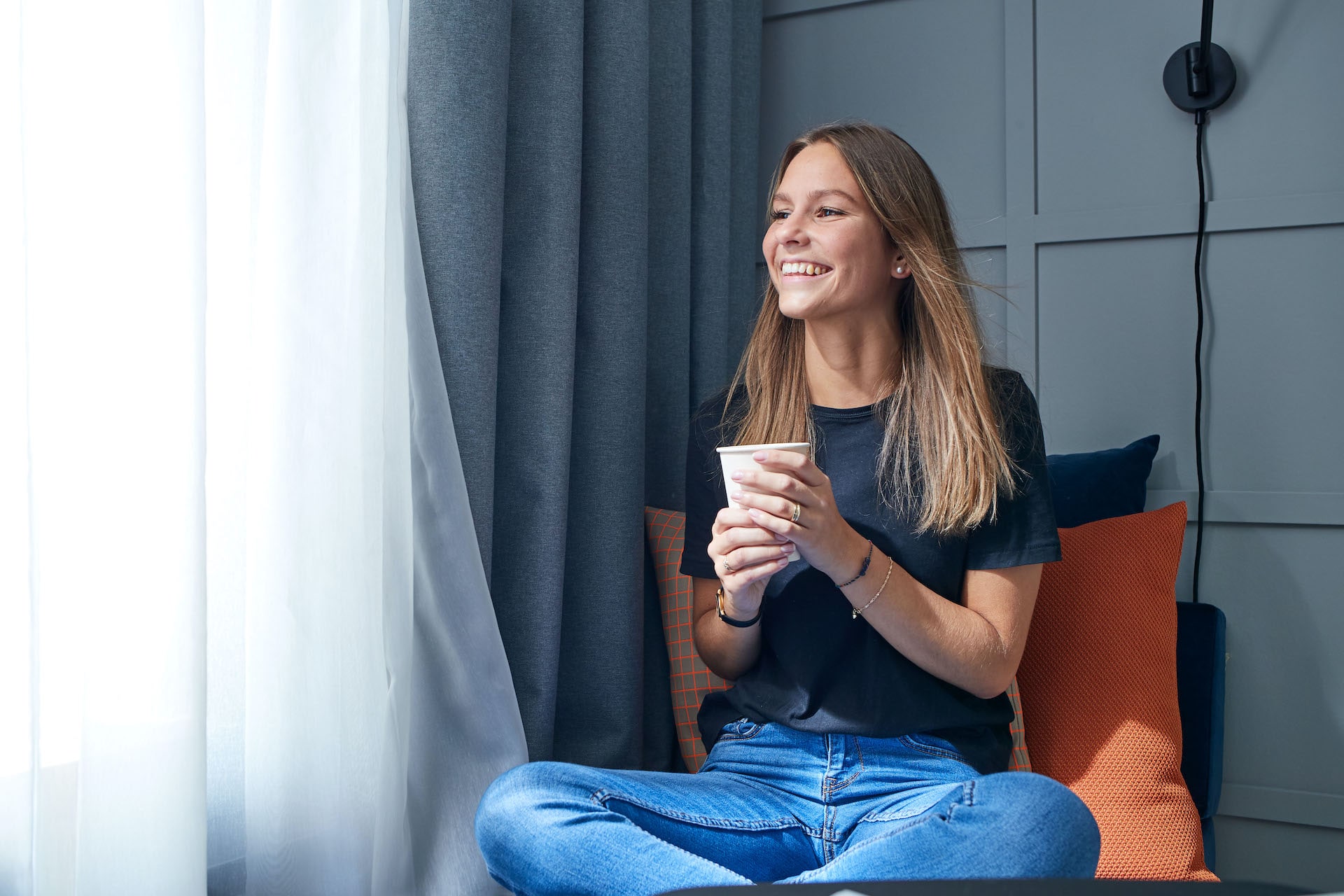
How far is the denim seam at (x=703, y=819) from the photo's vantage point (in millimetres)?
1009

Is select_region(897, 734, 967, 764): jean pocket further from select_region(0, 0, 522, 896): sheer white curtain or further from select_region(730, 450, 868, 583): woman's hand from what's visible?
select_region(0, 0, 522, 896): sheer white curtain

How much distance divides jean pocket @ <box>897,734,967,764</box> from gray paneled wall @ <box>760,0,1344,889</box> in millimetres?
749

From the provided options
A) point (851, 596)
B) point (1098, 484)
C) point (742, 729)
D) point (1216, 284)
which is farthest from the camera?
point (1216, 284)

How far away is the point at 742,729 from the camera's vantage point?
1239mm

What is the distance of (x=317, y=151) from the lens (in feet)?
3.34

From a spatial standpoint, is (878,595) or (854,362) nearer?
(878,595)

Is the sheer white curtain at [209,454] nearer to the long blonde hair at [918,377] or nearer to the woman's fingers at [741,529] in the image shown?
the woman's fingers at [741,529]

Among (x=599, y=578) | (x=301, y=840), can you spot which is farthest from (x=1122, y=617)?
(x=301, y=840)

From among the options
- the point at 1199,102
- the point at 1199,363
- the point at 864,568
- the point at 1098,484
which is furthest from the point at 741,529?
the point at 1199,102

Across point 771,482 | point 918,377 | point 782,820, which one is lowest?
point 782,820

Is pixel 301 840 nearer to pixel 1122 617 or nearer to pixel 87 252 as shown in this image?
pixel 87 252

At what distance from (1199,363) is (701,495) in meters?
0.91

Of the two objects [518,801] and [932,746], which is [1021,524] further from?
[518,801]

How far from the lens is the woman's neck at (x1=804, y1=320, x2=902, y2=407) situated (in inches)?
53.7
